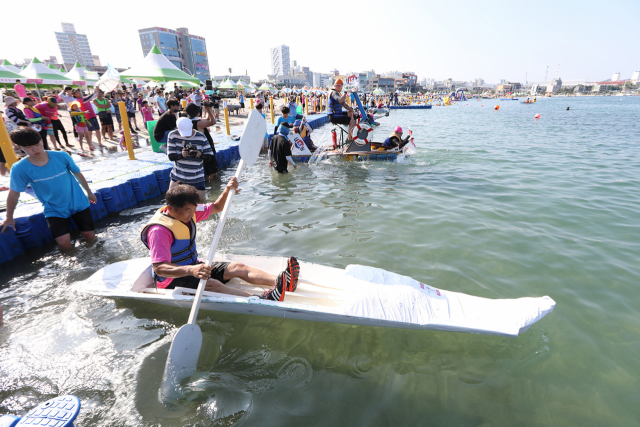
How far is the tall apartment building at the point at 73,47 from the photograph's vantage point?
161m

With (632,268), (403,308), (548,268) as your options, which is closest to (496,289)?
(548,268)

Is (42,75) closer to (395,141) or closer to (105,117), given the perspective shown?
(105,117)

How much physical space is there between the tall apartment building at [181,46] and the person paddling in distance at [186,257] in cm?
10092

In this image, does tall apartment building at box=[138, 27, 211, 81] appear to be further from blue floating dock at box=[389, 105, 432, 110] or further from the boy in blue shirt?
the boy in blue shirt

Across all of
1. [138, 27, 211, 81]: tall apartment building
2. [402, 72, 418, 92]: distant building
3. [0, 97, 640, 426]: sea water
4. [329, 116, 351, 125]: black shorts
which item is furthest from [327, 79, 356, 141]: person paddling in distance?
[402, 72, 418, 92]: distant building

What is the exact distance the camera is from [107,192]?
254 inches

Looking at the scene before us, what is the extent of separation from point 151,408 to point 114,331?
4.33ft

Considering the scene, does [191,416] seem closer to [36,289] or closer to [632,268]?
[36,289]

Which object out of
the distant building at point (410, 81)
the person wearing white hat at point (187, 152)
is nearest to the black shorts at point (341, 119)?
the person wearing white hat at point (187, 152)

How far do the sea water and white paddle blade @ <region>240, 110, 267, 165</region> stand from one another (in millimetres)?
1723

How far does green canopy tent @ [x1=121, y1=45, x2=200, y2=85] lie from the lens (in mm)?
11859

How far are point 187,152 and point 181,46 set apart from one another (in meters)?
117

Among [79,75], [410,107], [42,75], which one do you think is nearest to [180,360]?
[42,75]

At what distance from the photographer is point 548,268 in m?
4.41
